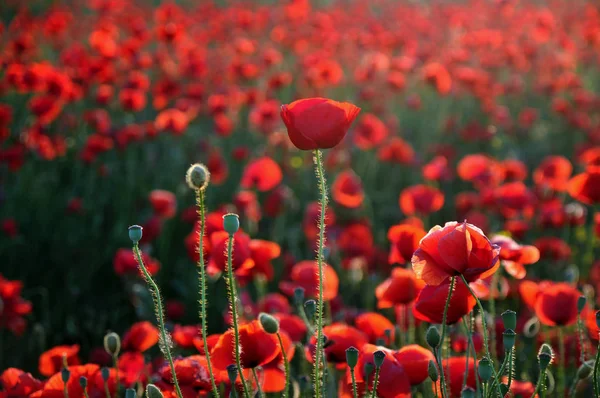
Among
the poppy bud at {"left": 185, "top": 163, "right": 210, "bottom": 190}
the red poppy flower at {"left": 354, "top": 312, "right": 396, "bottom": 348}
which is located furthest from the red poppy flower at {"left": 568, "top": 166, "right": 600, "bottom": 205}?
the poppy bud at {"left": 185, "top": 163, "right": 210, "bottom": 190}

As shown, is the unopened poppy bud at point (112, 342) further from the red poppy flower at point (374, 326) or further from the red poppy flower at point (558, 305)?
the red poppy flower at point (558, 305)

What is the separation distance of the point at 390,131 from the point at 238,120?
1402 millimetres

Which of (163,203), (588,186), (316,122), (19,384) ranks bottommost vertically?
(19,384)

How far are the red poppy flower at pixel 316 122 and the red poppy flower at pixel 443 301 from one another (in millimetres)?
410

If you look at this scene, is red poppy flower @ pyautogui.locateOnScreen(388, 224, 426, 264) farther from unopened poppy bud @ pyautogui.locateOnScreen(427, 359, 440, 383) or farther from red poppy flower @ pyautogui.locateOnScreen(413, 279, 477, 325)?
unopened poppy bud @ pyautogui.locateOnScreen(427, 359, 440, 383)

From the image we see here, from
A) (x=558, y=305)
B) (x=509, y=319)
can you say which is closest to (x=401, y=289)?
(x=558, y=305)

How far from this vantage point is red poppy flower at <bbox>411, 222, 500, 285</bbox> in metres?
1.41

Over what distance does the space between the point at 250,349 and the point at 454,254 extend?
1.69ft

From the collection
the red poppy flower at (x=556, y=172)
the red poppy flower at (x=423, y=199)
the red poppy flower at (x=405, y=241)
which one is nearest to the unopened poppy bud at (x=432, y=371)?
the red poppy flower at (x=405, y=241)

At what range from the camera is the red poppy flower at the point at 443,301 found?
1.58 meters

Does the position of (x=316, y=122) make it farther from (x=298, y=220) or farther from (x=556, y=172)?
(x=298, y=220)

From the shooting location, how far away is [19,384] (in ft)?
5.72

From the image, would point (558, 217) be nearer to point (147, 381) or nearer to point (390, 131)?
point (390, 131)

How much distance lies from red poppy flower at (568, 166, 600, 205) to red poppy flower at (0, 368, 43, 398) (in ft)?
6.50
